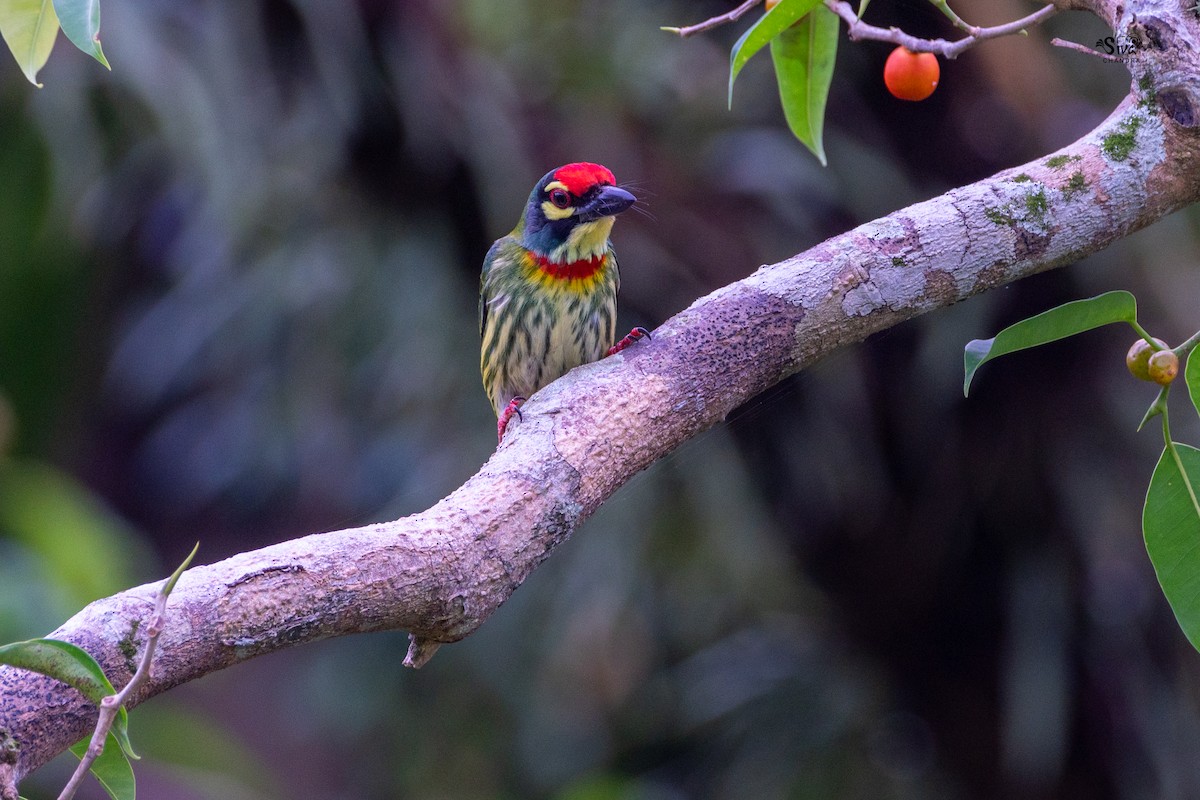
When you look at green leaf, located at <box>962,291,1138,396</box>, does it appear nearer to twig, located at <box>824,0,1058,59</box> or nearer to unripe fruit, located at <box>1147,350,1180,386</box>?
unripe fruit, located at <box>1147,350,1180,386</box>

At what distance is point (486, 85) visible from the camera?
5.23 metres

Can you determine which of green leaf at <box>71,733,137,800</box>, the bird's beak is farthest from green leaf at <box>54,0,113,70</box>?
the bird's beak

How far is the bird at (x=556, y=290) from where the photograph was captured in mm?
2697

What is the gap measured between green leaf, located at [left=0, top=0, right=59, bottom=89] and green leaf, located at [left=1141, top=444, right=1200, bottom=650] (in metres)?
1.49

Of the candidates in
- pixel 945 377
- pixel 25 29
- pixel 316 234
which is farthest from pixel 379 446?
pixel 25 29

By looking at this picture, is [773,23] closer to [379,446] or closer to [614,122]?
[614,122]

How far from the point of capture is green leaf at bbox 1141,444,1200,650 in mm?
1401

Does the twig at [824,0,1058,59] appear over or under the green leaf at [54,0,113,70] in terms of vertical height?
under

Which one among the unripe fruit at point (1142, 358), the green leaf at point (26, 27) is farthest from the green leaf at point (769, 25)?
the green leaf at point (26, 27)

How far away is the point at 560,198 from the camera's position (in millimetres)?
2717

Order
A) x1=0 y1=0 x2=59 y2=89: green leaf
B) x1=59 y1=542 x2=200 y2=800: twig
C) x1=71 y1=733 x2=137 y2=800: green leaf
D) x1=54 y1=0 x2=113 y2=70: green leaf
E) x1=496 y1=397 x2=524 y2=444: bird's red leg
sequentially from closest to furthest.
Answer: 1. x1=59 y1=542 x2=200 y2=800: twig
2. x1=71 y1=733 x2=137 y2=800: green leaf
3. x1=54 y1=0 x2=113 y2=70: green leaf
4. x1=0 y1=0 x2=59 y2=89: green leaf
5. x1=496 y1=397 x2=524 y2=444: bird's red leg

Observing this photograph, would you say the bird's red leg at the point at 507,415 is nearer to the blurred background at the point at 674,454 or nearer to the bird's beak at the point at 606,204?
the bird's beak at the point at 606,204

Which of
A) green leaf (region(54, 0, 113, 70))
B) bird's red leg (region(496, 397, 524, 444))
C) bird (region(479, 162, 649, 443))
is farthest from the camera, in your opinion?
bird (region(479, 162, 649, 443))

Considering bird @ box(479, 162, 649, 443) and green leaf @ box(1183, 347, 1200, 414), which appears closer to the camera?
green leaf @ box(1183, 347, 1200, 414)
